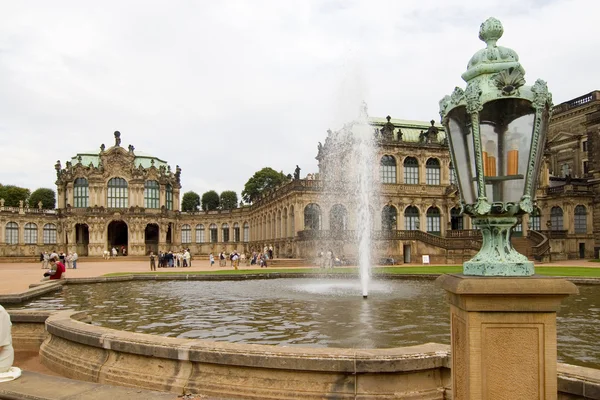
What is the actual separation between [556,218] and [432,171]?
1378cm

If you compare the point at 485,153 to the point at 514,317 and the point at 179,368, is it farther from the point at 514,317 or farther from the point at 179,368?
the point at 179,368

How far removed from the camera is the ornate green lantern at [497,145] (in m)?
4.58

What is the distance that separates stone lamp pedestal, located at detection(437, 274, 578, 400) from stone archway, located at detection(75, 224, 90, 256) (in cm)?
7728

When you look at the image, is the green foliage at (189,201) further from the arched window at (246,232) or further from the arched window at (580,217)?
the arched window at (580,217)

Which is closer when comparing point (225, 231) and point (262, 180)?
point (225, 231)

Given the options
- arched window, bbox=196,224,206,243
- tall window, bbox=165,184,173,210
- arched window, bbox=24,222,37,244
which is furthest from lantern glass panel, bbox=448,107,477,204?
arched window, bbox=24,222,37,244

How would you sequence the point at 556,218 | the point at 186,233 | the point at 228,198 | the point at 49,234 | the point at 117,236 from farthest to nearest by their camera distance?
the point at 228,198 → the point at 186,233 → the point at 117,236 → the point at 49,234 → the point at 556,218

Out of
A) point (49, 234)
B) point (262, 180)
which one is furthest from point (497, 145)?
point (262, 180)

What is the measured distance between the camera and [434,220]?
56.2m

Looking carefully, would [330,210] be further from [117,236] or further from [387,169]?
[117,236]

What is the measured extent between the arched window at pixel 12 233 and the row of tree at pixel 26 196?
1983cm

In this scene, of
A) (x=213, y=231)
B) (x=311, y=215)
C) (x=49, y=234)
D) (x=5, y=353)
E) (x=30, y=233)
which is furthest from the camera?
(x=213, y=231)

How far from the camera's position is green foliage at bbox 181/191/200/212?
4361 inches

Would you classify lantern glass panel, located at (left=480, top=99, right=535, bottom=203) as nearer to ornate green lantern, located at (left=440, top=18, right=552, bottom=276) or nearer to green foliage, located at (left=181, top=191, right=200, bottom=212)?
ornate green lantern, located at (left=440, top=18, right=552, bottom=276)
